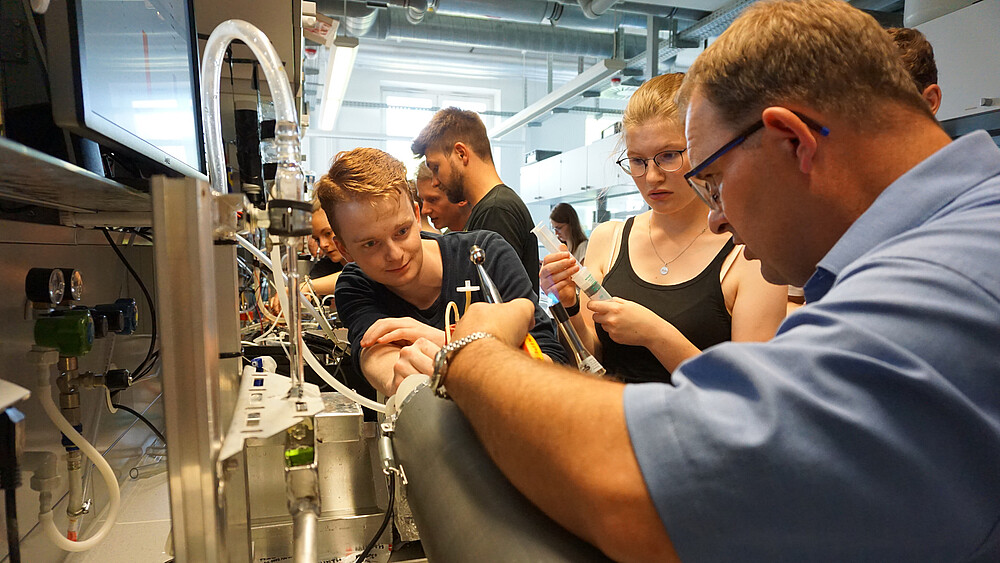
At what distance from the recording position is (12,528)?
0.79 m

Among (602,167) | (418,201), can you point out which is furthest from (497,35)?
(418,201)

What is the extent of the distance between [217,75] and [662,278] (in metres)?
0.95

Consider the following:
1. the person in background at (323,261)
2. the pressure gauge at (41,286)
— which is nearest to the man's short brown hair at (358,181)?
the pressure gauge at (41,286)

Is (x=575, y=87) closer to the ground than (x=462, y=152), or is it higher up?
higher up

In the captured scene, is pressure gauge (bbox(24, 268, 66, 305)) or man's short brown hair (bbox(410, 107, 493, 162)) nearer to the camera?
pressure gauge (bbox(24, 268, 66, 305))

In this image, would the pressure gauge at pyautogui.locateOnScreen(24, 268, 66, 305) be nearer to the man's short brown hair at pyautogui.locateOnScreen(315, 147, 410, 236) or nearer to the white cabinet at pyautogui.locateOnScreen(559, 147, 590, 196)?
the man's short brown hair at pyautogui.locateOnScreen(315, 147, 410, 236)

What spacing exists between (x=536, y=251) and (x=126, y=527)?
1328 millimetres

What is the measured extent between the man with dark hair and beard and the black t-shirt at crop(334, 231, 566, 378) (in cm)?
49

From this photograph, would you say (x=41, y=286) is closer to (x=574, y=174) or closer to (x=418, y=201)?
(x=418, y=201)

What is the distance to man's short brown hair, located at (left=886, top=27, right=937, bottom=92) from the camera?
3.74ft

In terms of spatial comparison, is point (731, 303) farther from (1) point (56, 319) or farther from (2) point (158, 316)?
(1) point (56, 319)

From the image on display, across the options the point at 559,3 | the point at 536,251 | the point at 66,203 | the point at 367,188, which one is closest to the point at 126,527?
the point at 66,203

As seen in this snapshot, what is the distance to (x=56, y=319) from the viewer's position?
79 centimetres

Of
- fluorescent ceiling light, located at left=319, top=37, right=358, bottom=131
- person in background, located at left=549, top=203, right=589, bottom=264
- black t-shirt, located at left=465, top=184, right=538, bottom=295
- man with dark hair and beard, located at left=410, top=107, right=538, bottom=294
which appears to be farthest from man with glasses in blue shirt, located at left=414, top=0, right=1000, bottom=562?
person in background, located at left=549, top=203, right=589, bottom=264
